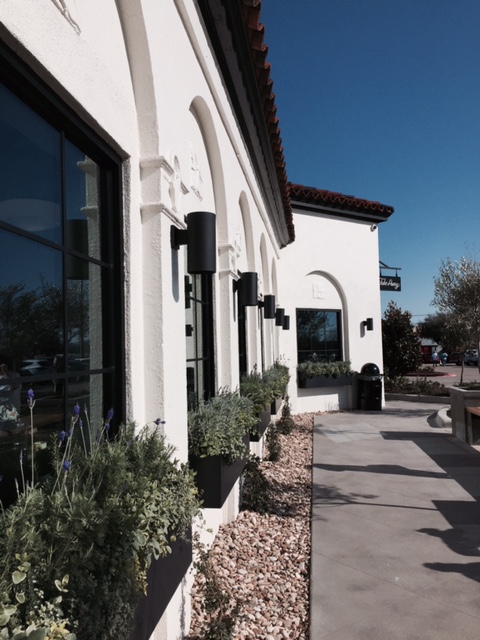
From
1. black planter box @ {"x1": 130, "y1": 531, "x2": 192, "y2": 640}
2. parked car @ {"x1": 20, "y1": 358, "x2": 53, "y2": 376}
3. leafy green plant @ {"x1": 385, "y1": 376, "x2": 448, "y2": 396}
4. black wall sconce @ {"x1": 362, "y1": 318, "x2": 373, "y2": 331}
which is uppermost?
black wall sconce @ {"x1": 362, "y1": 318, "x2": 373, "y2": 331}

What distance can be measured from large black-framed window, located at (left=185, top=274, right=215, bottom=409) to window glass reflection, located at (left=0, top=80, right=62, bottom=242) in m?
2.03

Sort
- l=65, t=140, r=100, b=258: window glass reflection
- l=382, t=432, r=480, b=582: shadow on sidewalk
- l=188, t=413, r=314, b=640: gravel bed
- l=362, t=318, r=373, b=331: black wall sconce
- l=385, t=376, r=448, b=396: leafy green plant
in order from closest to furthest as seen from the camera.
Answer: l=65, t=140, r=100, b=258: window glass reflection → l=188, t=413, r=314, b=640: gravel bed → l=382, t=432, r=480, b=582: shadow on sidewalk → l=362, t=318, r=373, b=331: black wall sconce → l=385, t=376, r=448, b=396: leafy green plant

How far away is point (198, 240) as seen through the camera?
317cm

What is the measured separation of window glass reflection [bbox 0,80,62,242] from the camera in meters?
1.88

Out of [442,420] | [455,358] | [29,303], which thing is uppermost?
[29,303]

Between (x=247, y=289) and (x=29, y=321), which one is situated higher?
(x=247, y=289)

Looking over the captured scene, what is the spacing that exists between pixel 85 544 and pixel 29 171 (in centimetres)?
143

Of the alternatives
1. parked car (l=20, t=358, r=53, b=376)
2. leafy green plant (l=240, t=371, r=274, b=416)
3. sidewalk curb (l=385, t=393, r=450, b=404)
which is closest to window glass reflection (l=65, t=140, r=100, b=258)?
parked car (l=20, t=358, r=53, b=376)

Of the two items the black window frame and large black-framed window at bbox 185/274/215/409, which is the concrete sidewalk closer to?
large black-framed window at bbox 185/274/215/409

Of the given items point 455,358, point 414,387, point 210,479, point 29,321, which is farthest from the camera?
point 455,358

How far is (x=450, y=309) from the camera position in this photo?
13625 mm

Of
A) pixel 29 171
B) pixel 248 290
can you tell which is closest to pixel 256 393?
pixel 248 290

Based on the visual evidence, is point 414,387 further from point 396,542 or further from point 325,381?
point 396,542

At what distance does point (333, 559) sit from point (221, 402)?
1.65 metres
